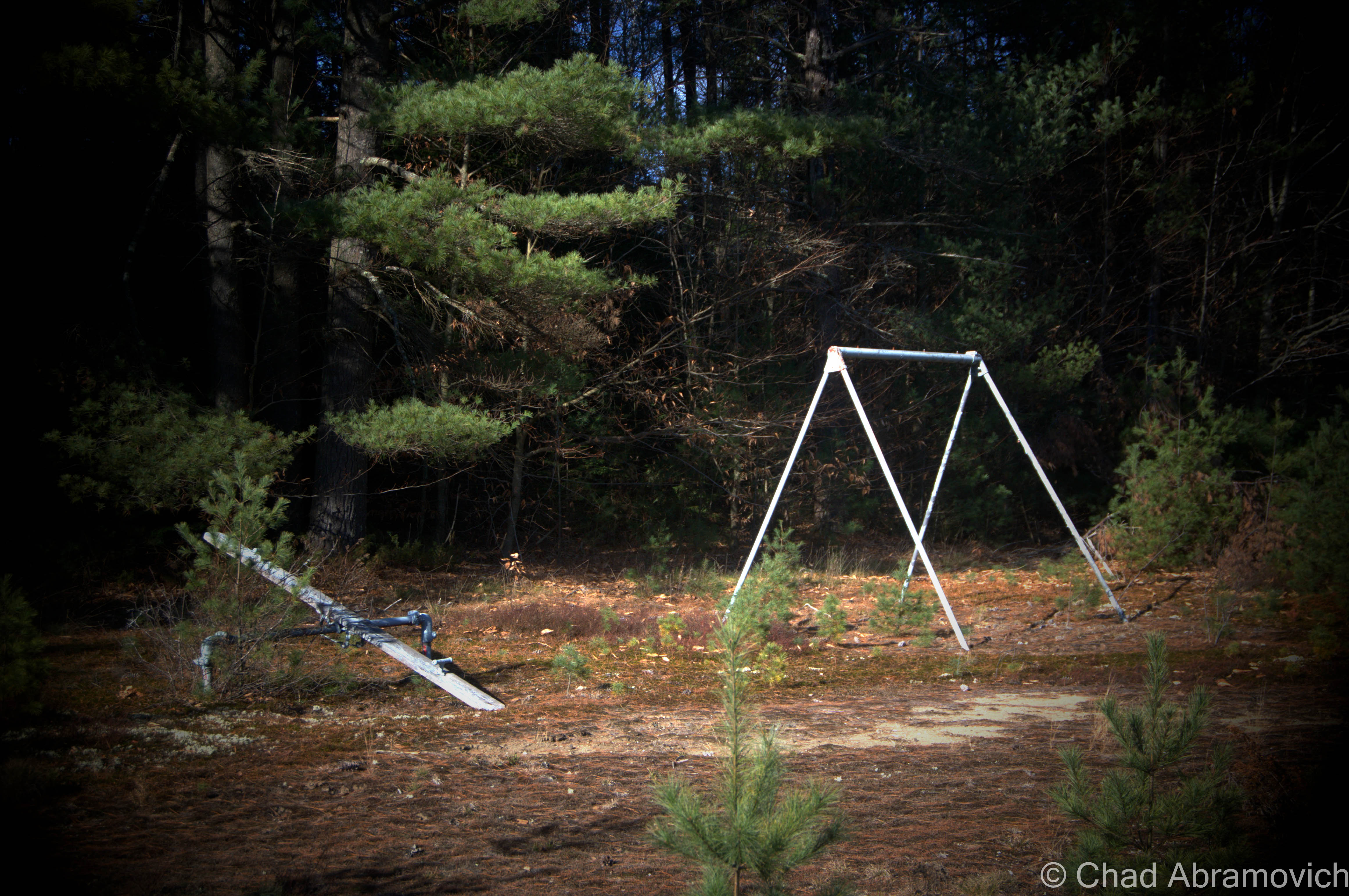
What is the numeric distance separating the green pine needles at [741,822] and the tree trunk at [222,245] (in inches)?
362

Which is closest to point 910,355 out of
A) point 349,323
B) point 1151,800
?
point 1151,800

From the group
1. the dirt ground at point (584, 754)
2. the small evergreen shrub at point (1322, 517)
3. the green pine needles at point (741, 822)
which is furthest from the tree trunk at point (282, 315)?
the small evergreen shrub at point (1322, 517)

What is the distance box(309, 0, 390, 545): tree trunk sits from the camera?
994cm

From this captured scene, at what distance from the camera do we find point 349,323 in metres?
10.1

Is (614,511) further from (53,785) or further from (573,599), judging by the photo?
(53,785)

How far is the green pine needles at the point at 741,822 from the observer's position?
6.97 ft

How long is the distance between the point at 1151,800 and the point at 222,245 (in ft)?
34.9

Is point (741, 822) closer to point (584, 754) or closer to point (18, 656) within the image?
point (584, 754)

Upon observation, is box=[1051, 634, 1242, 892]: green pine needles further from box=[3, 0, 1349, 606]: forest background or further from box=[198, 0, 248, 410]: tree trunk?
box=[198, 0, 248, 410]: tree trunk

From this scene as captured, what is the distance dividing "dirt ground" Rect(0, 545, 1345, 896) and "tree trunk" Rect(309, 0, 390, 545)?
2.89 meters

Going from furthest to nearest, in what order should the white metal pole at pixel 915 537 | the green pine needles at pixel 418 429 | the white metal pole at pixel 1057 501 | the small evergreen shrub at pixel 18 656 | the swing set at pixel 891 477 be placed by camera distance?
the green pine needles at pixel 418 429 < the white metal pole at pixel 1057 501 < the swing set at pixel 891 477 < the white metal pole at pixel 915 537 < the small evergreen shrub at pixel 18 656

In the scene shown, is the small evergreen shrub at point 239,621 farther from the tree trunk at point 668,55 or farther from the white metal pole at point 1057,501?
the tree trunk at point 668,55

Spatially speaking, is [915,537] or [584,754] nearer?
[584,754]

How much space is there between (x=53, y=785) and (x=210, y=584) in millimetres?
1771
